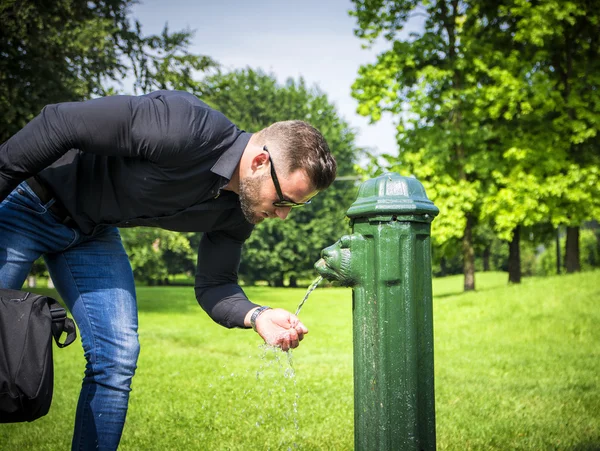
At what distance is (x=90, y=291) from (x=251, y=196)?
85 centimetres

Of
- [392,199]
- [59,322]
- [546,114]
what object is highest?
[546,114]

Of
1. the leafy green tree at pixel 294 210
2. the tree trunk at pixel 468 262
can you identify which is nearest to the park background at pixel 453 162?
the tree trunk at pixel 468 262

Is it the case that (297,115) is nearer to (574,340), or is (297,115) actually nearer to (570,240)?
(570,240)

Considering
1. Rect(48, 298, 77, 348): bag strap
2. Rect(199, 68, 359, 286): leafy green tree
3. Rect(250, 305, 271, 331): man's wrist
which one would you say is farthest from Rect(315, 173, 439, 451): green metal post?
Rect(199, 68, 359, 286): leafy green tree

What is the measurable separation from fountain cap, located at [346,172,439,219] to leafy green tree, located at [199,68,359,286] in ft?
91.7

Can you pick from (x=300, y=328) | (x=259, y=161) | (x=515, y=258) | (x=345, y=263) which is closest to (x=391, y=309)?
(x=345, y=263)

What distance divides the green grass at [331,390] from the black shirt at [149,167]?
55cm

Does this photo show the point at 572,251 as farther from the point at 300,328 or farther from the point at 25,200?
the point at 25,200

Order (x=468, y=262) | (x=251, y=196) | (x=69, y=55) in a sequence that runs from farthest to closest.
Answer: (x=468, y=262)
(x=69, y=55)
(x=251, y=196)

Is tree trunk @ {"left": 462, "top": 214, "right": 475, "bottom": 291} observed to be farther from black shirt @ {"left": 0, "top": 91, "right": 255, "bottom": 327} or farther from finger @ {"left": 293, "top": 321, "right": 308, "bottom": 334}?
finger @ {"left": 293, "top": 321, "right": 308, "bottom": 334}

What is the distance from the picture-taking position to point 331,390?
16.9ft

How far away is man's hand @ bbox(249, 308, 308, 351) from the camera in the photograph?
2275 mm

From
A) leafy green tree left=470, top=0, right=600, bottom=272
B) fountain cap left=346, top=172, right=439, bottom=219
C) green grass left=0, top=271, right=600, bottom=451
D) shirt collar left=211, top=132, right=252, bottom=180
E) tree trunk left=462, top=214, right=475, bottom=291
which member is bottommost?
green grass left=0, top=271, right=600, bottom=451

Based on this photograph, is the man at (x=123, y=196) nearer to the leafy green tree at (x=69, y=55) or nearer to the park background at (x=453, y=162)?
the park background at (x=453, y=162)
